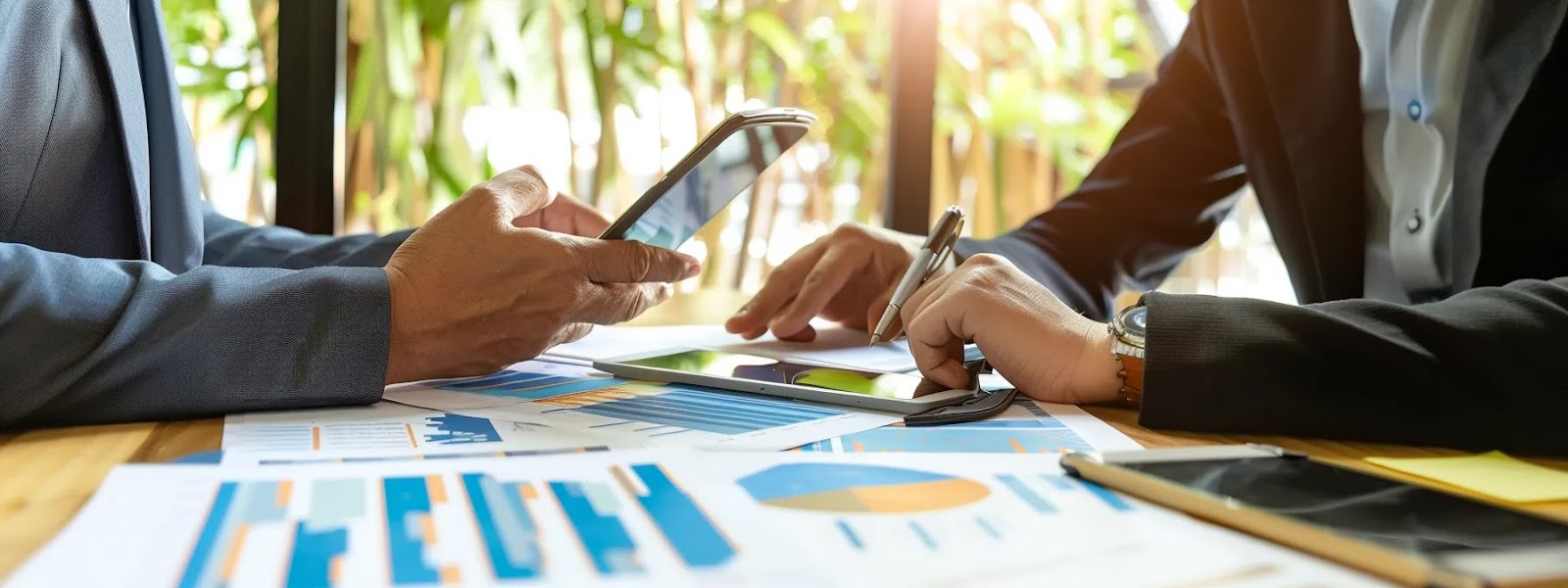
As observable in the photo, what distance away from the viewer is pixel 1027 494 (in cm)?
58

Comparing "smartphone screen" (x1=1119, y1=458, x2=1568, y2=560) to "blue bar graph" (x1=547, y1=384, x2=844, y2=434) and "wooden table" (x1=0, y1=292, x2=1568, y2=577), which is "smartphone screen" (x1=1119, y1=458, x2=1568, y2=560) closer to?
"wooden table" (x1=0, y1=292, x2=1568, y2=577)

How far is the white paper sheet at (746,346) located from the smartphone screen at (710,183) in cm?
13

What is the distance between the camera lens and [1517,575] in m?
0.41

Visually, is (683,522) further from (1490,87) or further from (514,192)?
(1490,87)

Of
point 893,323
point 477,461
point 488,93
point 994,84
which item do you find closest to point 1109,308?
point 893,323

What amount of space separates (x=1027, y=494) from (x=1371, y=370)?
0.37 meters

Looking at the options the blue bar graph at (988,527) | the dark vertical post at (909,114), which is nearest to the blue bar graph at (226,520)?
the blue bar graph at (988,527)

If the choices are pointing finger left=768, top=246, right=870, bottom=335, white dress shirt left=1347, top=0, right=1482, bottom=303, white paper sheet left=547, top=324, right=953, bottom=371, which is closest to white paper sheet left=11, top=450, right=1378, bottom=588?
white paper sheet left=547, top=324, right=953, bottom=371

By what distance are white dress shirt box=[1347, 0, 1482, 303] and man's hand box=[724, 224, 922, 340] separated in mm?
604

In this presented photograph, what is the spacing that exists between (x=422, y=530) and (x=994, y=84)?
3.10 meters

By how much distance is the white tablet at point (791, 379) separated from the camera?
0.86 m

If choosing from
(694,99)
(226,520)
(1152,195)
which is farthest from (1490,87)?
(694,99)

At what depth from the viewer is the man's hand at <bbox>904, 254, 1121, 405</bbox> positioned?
902 millimetres

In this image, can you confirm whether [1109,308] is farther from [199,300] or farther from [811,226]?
[811,226]
